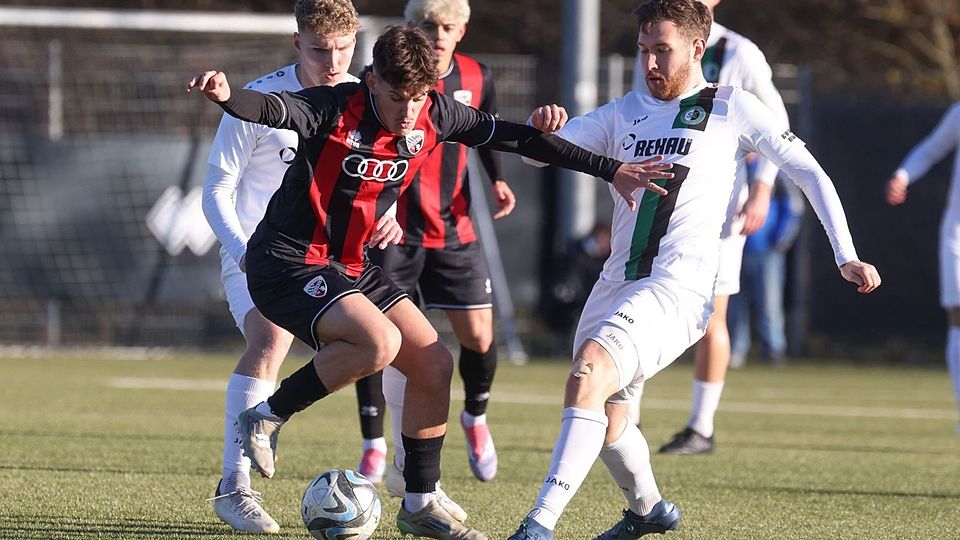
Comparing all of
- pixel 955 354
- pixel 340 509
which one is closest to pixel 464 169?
pixel 340 509

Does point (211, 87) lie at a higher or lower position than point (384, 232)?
higher

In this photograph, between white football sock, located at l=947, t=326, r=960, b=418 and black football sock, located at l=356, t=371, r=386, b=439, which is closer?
black football sock, located at l=356, t=371, r=386, b=439

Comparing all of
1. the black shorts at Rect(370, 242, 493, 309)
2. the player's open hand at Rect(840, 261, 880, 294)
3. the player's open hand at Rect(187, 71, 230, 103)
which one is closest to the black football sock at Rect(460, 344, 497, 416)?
the black shorts at Rect(370, 242, 493, 309)

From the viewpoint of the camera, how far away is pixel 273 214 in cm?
473

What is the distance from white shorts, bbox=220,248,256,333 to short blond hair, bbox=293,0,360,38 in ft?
2.87

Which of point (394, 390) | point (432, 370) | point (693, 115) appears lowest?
point (394, 390)

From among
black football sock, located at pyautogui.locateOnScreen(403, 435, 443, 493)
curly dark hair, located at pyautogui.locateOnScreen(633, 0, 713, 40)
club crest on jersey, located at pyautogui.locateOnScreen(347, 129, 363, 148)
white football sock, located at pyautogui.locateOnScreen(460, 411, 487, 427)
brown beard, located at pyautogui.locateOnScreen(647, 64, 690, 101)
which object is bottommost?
white football sock, located at pyautogui.locateOnScreen(460, 411, 487, 427)

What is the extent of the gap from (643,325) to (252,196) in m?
1.73

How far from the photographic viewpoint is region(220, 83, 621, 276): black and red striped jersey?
4.55 metres

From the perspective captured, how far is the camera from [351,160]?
459 cm

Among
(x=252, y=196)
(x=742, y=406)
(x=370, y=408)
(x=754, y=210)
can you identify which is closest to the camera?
(x=252, y=196)

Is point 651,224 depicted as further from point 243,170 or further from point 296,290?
point 243,170

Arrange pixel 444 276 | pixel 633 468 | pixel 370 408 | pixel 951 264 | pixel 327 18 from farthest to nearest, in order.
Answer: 1. pixel 951 264
2. pixel 444 276
3. pixel 370 408
4. pixel 327 18
5. pixel 633 468

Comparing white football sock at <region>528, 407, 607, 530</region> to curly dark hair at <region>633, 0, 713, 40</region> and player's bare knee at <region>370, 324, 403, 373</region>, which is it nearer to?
player's bare knee at <region>370, 324, 403, 373</region>
